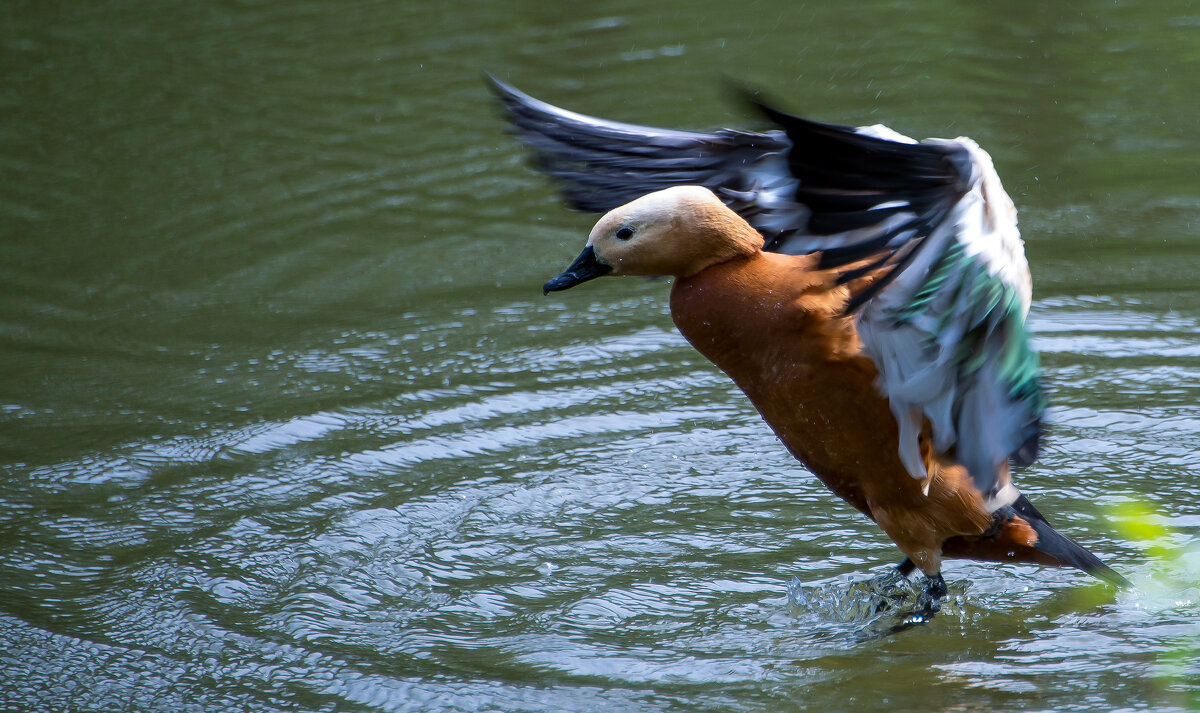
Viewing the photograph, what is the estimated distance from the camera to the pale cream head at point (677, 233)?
3953 millimetres

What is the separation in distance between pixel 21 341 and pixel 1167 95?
6.23 metres

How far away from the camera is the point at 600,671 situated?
3.94 metres

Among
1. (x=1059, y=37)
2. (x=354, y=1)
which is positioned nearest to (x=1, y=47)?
(x=354, y=1)

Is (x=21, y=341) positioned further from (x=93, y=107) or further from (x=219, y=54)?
(x=219, y=54)

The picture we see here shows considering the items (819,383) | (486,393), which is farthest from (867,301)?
(486,393)

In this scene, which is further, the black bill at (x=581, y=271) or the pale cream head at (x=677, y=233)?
the black bill at (x=581, y=271)

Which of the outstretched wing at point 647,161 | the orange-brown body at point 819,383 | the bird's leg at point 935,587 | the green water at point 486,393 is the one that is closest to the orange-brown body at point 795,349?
the orange-brown body at point 819,383

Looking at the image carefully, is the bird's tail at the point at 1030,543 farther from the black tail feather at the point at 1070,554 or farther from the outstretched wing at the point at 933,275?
the outstretched wing at the point at 933,275

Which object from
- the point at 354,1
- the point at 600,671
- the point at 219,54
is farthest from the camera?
the point at 354,1

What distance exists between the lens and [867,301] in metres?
3.76

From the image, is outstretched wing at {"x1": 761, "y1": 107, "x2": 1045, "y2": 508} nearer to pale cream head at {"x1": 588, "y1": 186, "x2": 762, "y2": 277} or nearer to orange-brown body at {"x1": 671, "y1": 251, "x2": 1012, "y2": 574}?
orange-brown body at {"x1": 671, "y1": 251, "x2": 1012, "y2": 574}

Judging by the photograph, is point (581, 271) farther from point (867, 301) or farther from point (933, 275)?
point (933, 275)

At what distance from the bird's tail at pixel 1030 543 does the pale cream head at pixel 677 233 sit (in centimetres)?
113

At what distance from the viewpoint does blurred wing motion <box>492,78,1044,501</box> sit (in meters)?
3.54
